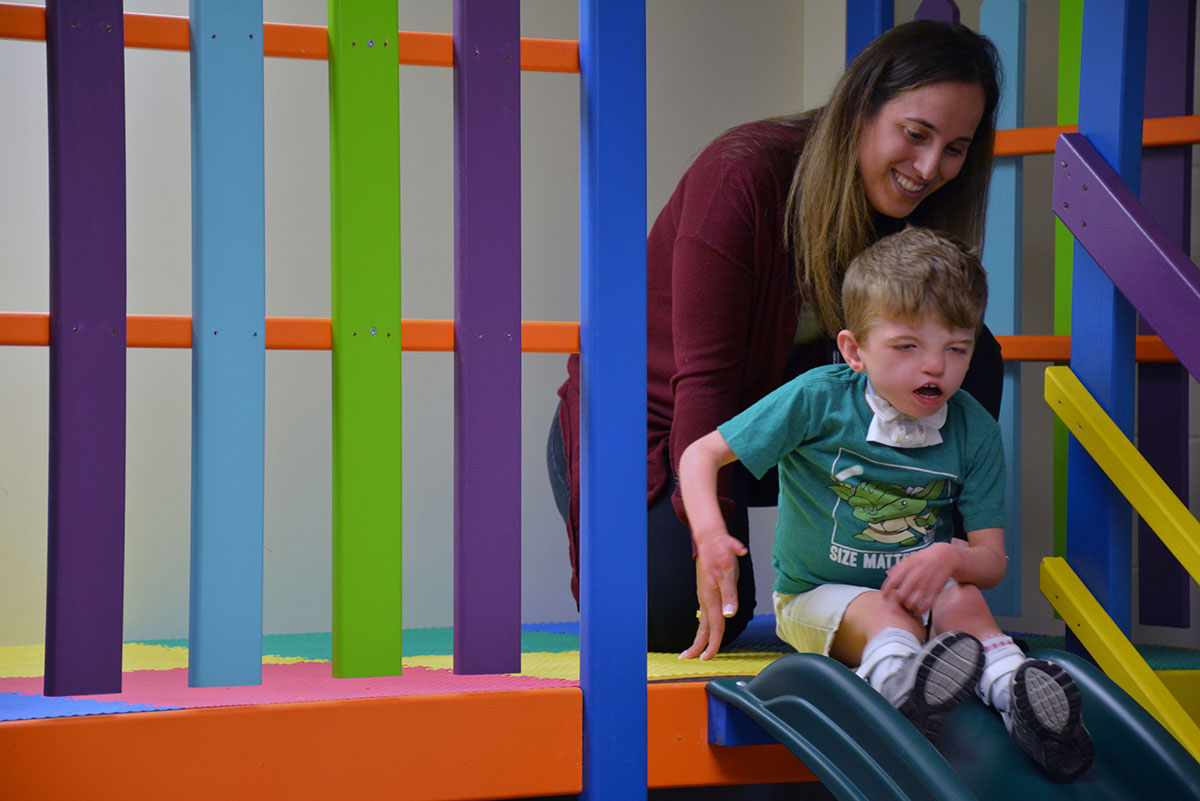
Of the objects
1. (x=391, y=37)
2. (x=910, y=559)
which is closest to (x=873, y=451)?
(x=910, y=559)

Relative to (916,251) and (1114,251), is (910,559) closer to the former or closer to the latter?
(916,251)

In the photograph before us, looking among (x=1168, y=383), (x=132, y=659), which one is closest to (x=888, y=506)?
(x=1168, y=383)

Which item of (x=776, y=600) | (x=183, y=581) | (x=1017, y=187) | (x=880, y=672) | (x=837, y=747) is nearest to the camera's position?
(x=837, y=747)

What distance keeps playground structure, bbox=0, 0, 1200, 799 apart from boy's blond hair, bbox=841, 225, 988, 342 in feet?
0.95

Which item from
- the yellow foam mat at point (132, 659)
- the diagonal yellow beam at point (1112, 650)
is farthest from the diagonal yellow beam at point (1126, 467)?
the yellow foam mat at point (132, 659)

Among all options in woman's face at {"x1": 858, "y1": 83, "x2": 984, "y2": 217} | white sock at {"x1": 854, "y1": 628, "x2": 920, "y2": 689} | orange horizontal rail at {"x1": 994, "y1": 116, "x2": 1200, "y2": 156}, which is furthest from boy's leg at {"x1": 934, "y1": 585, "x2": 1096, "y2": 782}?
orange horizontal rail at {"x1": 994, "y1": 116, "x2": 1200, "y2": 156}

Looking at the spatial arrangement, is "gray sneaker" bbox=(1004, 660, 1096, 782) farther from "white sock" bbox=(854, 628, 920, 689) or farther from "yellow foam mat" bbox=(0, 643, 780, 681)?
"yellow foam mat" bbox=(0, 643, 780, 681)

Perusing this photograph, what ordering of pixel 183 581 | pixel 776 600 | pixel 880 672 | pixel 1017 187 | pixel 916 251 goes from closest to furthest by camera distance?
pixel 880 672
pixel 916 251
pixel 776 600
pixel 1017 187
pixel 183 581

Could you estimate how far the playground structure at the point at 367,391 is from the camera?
1285 mm

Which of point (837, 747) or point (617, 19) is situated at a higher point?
point (617, 19)

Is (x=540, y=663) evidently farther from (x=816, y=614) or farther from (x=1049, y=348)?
(x=1049, y=348)

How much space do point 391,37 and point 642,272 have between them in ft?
1.33

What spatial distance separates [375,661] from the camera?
54.4 inches

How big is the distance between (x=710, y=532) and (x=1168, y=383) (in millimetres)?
1162
